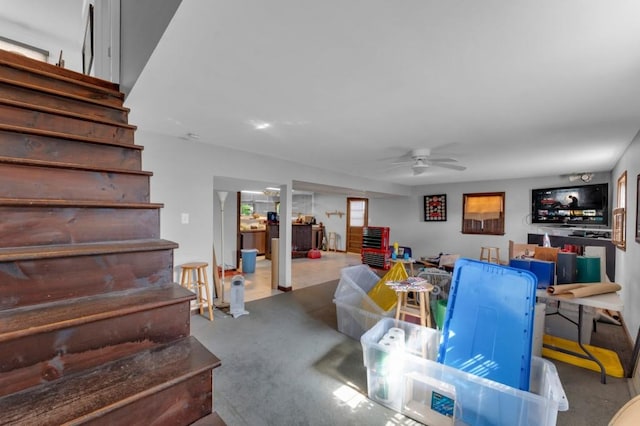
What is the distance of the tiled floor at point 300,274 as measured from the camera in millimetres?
4645

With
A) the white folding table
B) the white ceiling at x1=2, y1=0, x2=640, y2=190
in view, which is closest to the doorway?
the white ceiling at x1=2, y1=0, x2=640, y2=190

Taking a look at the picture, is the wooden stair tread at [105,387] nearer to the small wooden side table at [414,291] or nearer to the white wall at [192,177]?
the small wooden side table at [414,291]

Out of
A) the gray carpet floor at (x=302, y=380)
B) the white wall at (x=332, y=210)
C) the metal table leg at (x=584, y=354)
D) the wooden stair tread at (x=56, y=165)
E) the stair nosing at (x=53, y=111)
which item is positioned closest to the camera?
the wooden stair tread at (x=56, y=165)

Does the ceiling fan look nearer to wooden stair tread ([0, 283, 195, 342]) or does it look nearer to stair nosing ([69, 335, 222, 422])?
wooden stair tread ([0, 283, 195, 342])

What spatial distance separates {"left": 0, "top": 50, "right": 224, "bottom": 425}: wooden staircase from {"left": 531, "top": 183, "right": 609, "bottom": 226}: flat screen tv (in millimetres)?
6965

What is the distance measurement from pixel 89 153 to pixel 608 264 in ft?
20.4

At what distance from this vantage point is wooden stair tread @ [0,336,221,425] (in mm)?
771

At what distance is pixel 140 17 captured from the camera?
179 centimetres

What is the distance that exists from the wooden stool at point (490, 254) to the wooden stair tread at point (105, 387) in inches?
263

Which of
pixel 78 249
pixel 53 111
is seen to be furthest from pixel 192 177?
pixel 78 249

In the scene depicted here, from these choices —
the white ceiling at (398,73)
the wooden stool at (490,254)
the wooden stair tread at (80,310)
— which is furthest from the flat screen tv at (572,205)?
the wooden stair tread at (80,310)

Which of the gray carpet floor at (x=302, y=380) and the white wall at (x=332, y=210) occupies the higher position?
the white wall at (x=332, y=210)

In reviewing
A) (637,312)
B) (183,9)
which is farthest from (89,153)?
(637,312)

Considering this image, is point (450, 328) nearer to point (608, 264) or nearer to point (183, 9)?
point (183, 9)
